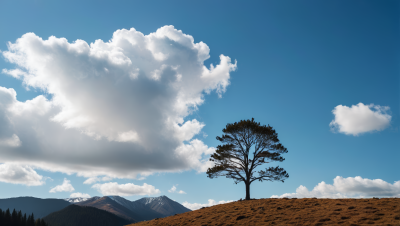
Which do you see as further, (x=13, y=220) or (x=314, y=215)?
(x=13, y=220)

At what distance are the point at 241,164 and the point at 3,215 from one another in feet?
444

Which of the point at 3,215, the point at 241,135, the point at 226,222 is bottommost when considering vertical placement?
the point at 3,215


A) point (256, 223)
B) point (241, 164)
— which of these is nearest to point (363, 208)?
point (256, 223)

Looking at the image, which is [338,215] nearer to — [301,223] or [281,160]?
[301,223]

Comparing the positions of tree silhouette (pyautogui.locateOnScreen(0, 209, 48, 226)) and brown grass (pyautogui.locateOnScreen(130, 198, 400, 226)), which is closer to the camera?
brown grass (pyautogui.locateOnScreen(130, 198, 400, 226))

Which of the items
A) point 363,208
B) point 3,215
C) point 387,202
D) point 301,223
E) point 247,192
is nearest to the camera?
point 301,223

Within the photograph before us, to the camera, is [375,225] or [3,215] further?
[3,215]

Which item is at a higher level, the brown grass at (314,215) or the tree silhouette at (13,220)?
the brown grass at (314,215)

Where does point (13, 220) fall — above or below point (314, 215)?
below

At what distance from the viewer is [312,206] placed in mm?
20625

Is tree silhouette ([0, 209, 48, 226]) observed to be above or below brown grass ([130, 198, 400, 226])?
below

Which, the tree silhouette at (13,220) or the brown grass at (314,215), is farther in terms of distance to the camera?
the tree silhouette at (13,220)

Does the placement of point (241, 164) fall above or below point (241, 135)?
below

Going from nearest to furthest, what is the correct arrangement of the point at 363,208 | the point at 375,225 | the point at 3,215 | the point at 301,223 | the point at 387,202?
the point at 375,225
the point at 301,223
the point at 363,208
the point at 387,202
the point at 3,215
